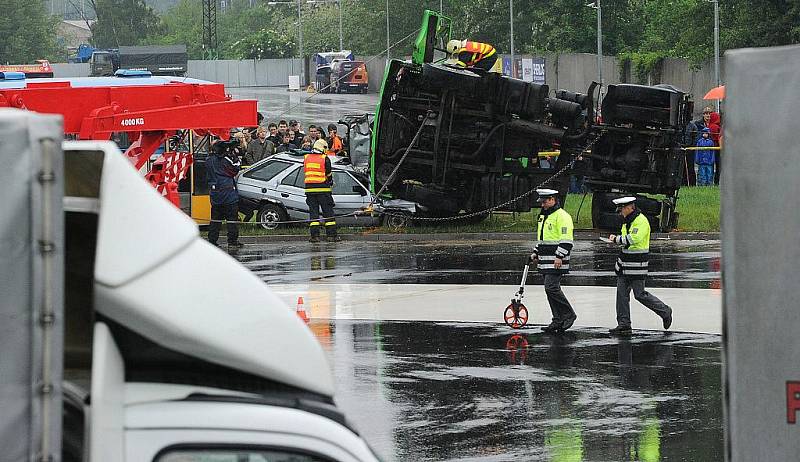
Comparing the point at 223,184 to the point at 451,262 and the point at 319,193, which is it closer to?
the point at 319,193

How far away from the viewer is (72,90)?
62.0 ft

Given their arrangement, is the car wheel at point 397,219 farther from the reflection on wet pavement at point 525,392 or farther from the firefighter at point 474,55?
the reflection on wet pavement at point 525,392

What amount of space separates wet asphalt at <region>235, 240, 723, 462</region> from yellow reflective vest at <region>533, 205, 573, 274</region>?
775 mm

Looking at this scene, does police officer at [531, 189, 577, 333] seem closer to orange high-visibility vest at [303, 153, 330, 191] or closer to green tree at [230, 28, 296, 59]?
orange high-visibility vest at [303, 153, 330, 191]

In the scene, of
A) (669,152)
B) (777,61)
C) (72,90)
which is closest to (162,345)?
(777,61)

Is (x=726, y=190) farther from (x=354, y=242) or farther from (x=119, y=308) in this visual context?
(x=354, y=242)

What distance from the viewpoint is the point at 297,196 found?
973 inches

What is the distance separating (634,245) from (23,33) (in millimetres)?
102907

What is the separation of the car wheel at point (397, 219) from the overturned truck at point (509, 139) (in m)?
0.67

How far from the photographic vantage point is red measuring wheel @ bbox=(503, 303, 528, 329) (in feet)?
48.6

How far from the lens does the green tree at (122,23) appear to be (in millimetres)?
126188

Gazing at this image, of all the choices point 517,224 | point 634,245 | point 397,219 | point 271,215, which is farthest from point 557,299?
point 271,215

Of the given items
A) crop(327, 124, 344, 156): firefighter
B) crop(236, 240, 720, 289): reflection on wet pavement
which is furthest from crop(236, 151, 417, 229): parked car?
crop(327, 124, 344, 156): firefighter

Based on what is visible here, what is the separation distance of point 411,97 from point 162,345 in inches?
789
